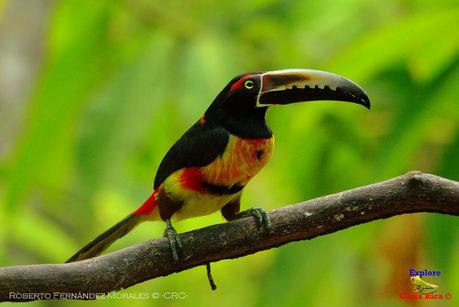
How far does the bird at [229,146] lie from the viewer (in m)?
2.27

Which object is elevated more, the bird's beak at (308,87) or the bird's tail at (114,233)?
the bird's beak at (308,87)

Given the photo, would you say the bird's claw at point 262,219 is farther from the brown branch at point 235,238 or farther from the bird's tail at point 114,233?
the bird's tail at point 114,233

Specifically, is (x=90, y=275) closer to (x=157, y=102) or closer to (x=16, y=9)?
(x=157, y=102)

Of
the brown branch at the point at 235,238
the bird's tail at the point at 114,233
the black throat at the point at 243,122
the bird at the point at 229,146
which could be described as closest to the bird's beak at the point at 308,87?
the bird at the point at 229,146

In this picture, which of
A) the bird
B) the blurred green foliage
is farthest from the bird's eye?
the blurred green foliage

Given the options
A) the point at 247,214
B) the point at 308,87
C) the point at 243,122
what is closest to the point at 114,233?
the point at 247,214

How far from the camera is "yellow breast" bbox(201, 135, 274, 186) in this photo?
7.93 ft

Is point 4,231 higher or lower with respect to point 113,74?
lower

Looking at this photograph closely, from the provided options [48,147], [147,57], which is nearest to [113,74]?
[147,57]

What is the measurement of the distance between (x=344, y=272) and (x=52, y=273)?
4.06 ft

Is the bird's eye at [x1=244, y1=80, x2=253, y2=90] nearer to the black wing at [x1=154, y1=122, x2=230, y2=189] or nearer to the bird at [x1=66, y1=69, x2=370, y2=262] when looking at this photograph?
the bird at [x1=66, y1=69, x2=370, y2=262]

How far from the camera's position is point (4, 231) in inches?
130

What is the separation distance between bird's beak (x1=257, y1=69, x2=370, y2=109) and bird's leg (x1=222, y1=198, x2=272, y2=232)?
29 centimetres

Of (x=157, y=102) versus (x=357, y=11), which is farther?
(x=357, y=11)
